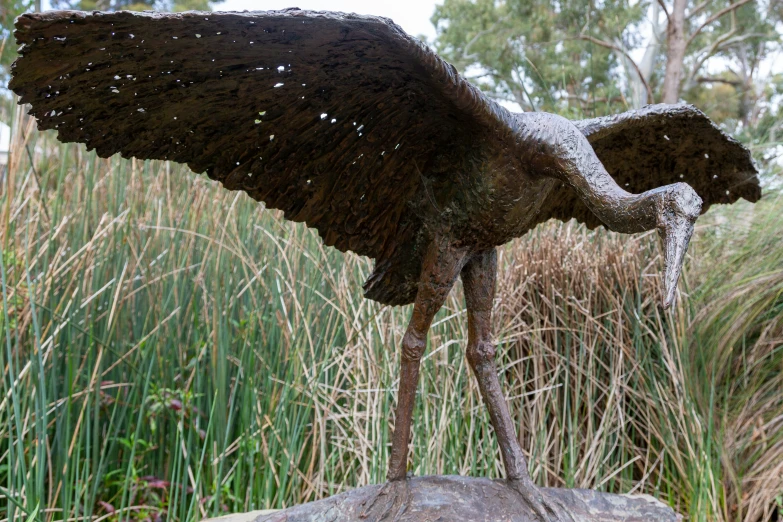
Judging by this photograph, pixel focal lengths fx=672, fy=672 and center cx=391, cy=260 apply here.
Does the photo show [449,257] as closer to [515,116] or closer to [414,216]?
[414,216]

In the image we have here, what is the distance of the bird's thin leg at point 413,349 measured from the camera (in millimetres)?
2367

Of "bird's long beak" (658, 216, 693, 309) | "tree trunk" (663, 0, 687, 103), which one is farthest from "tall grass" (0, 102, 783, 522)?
"tree trunk" (663, 0, 687, 103)

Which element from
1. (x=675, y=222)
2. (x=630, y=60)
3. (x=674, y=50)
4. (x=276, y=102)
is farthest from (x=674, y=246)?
(x=674, y=50)

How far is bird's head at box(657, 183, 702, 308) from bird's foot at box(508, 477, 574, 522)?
3.36 feet

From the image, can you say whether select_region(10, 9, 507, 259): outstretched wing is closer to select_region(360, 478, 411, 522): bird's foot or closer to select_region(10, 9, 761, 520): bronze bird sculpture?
select_region(10, 9, 761, 520): bronze bird sculpture

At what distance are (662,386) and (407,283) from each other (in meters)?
2.00

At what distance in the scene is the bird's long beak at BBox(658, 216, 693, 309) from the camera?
1673 mm

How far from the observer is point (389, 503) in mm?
2346

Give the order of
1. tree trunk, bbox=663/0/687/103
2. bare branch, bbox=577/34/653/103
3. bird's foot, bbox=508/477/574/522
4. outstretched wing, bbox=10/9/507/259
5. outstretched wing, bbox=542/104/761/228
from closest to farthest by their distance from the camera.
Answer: outstretched wing, bbox=10/9/507/259 < bird's foot, bbox=508/477/574/522 < outstretched wing, bbox=542/104/761/228 < bare branch, bbox=577/34/653/103 < tree trunk, bbox=663/0/687/103

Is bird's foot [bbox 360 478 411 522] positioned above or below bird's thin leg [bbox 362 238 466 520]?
below

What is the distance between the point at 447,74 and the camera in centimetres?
190

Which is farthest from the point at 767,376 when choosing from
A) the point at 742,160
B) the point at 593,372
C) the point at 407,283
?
the point at 407,283

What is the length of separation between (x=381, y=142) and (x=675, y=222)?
1.01m

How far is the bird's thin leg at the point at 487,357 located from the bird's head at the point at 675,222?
0.82m
